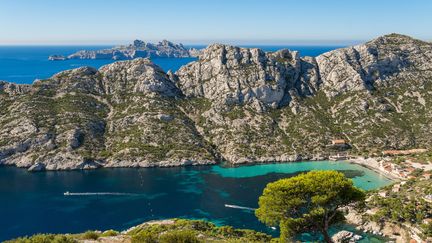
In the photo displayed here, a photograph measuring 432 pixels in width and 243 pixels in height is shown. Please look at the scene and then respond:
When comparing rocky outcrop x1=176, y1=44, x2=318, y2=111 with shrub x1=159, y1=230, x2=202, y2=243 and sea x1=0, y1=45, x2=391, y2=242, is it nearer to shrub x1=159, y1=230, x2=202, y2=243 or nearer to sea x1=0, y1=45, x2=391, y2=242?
sea x1=0, y1=45, x2=391, y2=242

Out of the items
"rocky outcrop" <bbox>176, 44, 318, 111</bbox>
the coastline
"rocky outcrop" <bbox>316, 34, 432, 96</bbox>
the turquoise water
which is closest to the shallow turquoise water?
the turquoise water

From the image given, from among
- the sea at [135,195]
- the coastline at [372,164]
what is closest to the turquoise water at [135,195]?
the sea at [135,195]

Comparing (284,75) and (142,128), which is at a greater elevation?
(284,75)

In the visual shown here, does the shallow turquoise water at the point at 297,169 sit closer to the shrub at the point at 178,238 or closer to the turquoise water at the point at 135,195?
the turquoise water at the point at 135,195

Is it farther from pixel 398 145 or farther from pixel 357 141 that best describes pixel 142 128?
pixel 398 145

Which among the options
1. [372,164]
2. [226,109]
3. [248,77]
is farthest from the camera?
[248,77]

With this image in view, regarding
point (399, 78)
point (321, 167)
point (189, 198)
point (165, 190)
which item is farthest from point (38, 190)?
point (399, 78)

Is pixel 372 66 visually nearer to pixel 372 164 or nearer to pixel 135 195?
pixel 372 164

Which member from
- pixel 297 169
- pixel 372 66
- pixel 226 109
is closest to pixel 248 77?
pixel 226 109
